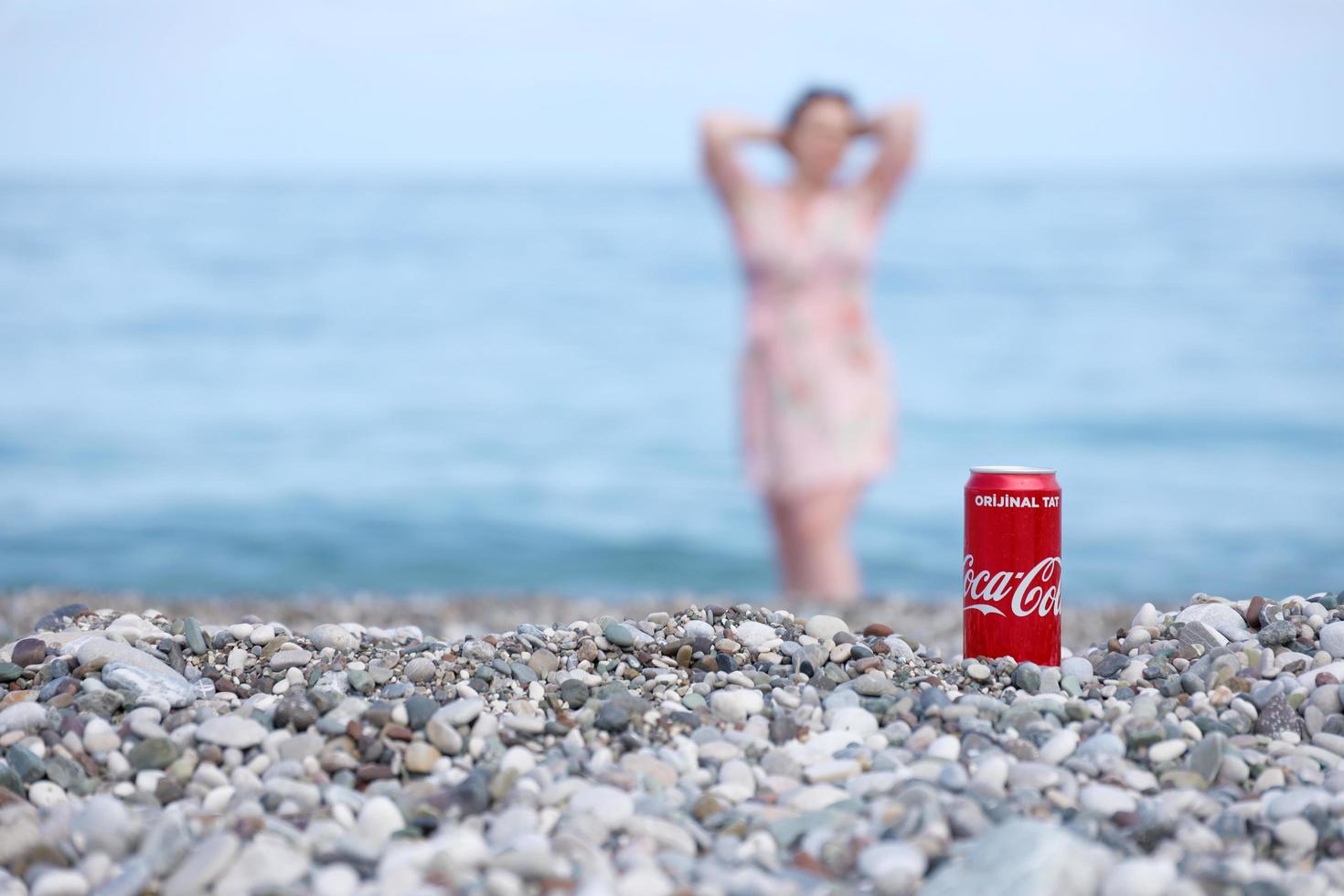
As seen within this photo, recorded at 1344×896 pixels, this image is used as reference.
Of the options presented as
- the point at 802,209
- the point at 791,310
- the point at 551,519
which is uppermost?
the point at 802,209

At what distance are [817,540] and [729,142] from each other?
183cm

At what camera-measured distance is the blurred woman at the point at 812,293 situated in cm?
582

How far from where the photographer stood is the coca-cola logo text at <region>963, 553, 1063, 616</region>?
209cm

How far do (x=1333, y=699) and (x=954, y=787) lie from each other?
2.11ft

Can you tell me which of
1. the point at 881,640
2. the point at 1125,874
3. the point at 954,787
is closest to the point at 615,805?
the point at 954,787

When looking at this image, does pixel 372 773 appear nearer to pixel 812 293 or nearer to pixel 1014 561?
pixel 1014 561

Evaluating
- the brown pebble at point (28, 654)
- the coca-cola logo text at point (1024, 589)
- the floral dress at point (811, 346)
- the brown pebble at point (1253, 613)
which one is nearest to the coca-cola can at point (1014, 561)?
the coca-cola logo text at point (1024, 589)

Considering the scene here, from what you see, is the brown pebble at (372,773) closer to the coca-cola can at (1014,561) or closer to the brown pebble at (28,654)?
the brown pebble at (28,654)

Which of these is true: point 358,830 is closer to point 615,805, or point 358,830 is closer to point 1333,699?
point 615,805

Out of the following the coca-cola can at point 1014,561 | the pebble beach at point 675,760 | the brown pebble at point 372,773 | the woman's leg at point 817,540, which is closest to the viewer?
the pebble beach at point 675,760

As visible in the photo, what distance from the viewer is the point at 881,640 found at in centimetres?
218

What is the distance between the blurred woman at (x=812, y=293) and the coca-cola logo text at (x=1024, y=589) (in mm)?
3763

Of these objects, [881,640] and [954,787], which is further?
[881,640]

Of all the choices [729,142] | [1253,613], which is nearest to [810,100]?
[729,142]
